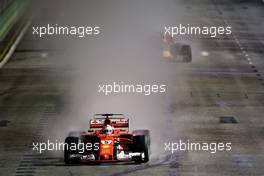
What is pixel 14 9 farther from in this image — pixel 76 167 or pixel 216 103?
pixel 76 167

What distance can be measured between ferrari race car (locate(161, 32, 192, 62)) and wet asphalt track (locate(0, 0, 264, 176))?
A: 2.42ft

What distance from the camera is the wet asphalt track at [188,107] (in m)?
36.4

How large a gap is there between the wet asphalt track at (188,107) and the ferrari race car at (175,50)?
74 centimetres

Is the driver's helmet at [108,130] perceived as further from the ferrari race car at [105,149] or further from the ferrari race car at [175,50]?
the ferrari race car at [175,50]

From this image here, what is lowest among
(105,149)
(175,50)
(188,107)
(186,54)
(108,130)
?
(188,107)

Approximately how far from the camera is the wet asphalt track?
36375 millimetres

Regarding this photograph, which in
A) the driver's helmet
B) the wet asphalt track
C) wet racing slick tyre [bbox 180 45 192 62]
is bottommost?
the wet asphalt track

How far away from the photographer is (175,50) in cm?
5838

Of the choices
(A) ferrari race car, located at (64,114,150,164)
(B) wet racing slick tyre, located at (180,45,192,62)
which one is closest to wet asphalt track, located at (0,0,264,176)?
(B) wet racing slick tyre, located at (180,45,192,62)

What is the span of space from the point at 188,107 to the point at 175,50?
11591 mm

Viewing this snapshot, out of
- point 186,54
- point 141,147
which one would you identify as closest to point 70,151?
point 141,147

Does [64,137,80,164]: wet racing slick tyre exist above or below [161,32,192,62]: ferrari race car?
below

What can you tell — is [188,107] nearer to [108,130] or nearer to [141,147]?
[108,130]

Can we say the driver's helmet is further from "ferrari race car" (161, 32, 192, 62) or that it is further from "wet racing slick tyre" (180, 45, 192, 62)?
"wet racing slick tyre" (180, 45, 192, 62)
